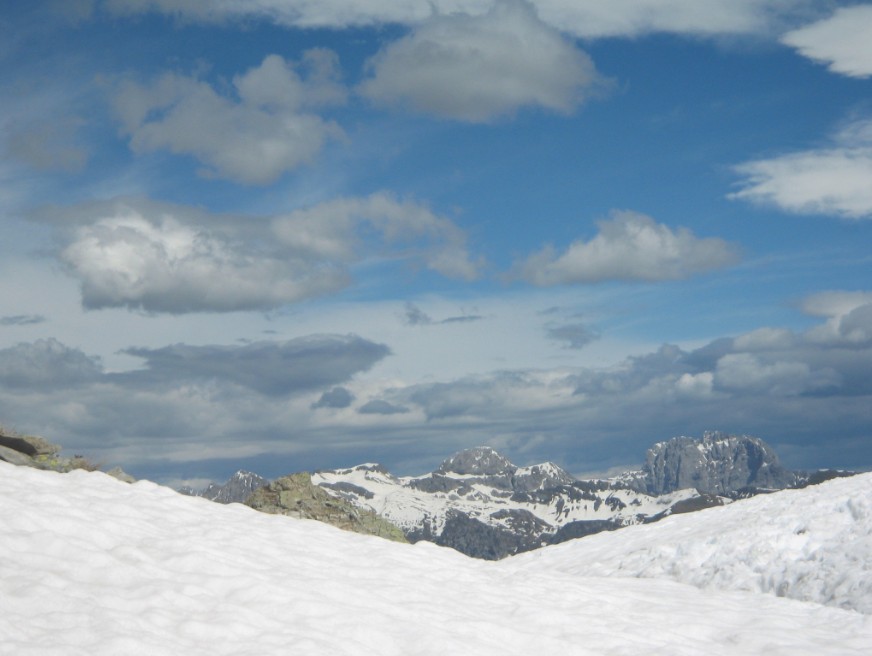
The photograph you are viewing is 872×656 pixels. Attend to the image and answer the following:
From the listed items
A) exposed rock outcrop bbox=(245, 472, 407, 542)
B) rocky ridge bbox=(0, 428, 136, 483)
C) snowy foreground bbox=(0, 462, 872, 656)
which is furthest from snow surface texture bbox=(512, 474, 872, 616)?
rocky ridge bbox=(0, 428, 136, 483)

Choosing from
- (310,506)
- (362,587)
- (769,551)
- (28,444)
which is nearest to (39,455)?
(28,444)

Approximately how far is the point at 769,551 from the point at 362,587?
13.1 meters

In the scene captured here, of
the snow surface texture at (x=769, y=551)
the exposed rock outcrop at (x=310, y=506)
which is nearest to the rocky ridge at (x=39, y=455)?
the exposed rock outcrop at (x=310, y=506)

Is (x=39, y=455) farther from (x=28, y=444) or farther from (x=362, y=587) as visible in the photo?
(x=362, y=587)

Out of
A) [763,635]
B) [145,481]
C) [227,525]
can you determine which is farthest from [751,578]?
[145,481]

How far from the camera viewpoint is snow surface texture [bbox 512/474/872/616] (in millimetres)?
23734

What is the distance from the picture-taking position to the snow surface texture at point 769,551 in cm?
2373

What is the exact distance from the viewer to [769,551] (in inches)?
1009

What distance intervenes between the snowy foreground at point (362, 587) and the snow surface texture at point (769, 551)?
6 cm

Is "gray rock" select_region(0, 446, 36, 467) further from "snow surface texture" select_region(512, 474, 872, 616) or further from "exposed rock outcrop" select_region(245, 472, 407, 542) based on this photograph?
"snow surface texture" select_region(512, 474, 872, 616)

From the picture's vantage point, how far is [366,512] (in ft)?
100

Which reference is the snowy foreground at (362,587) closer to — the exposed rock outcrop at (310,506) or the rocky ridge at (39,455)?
the rocky ridge at (39,455)

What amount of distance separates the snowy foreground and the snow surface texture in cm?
6

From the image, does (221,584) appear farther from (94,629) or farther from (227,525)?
(227,525)
